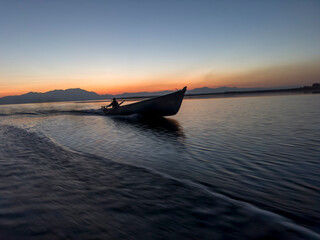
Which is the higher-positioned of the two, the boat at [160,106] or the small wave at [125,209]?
the boat at [160,106]

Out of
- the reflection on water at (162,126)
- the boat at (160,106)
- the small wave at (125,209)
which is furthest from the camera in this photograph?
the boat at (160,106)

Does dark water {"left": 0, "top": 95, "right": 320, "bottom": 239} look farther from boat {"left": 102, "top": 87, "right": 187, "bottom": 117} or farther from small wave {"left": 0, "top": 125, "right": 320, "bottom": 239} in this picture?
boat {"left": 102, "top": 87, "right": 187, "bottom": 117}

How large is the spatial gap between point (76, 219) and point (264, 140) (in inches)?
328

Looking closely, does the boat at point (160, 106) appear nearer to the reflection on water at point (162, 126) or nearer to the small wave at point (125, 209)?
the reflection on water at point (162, 126)

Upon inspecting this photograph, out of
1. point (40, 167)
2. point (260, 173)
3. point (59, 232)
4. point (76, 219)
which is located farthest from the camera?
point (40, 167)

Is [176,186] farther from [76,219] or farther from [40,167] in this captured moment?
[40,167]

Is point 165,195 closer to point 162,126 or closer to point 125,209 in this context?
point 125,209

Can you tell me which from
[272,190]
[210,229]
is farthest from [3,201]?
[272,190]

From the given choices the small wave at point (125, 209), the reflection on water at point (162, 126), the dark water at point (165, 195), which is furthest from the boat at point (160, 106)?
the small wave at point (125, 209)

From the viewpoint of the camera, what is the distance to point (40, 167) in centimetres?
566

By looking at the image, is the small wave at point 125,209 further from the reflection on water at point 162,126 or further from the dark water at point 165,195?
the reflection on water at point 162,126

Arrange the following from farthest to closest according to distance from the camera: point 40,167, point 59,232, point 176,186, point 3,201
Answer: point 40,167
point 176,186
point 3,201
point 59,232

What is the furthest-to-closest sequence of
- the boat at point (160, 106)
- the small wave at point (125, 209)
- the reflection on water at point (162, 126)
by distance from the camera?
1. the boat at point (160, 106)
2. the reflection on water at point (162, 126)
3. the small wave at point (125, 209)

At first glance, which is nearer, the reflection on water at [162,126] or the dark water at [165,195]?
the dark water at [165,195]
